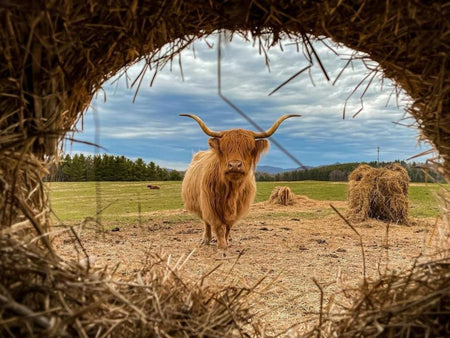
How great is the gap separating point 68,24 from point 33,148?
2.07ft

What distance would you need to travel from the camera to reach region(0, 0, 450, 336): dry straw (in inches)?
61.4

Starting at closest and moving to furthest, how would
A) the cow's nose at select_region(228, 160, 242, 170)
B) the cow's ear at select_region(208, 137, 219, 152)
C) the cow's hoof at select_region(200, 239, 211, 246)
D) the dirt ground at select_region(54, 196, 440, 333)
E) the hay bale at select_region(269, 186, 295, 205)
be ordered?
1. the dirt ground at select_region(54, 196, 440, 333)
2. the cow's nose at select_region(228, 160, 242, 170)
3. the cow's ear at select_region(208, 137, 219, 152)
4. the cow's hoof at select_region(200, 239, 211, 246)
5. the hay bale at select_region(269, 186, 295, 205)

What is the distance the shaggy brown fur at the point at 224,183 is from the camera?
258 inches

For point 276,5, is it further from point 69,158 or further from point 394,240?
point 394,240

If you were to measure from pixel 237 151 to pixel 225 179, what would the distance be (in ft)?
2.24

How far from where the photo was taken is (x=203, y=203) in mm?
7336

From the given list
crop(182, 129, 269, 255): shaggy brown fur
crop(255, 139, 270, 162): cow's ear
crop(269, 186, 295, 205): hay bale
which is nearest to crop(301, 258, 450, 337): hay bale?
crop(182, 129, 269, 255): shaggy brown fur

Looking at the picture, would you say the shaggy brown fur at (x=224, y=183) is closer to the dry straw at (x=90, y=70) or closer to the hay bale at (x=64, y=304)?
the dry straw at (x=90, y=70)

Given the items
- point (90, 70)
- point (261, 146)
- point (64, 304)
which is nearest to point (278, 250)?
point (261, 146)

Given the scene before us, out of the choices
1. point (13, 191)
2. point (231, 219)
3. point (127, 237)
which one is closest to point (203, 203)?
point (231, 219)

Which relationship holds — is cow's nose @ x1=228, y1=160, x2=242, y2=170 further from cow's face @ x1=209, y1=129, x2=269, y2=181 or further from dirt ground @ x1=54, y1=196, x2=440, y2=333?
dirt ground @ x1=54, y1=196, x2=440, y2=333

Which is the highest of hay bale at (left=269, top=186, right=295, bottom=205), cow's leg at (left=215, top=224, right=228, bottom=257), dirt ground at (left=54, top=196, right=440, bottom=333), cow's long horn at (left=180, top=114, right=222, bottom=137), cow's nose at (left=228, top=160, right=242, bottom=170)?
cow's long horn at (left=180, top=114, right=222, bottom=137)

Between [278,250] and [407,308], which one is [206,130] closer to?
[278,250]

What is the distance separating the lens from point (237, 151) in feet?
21.2
